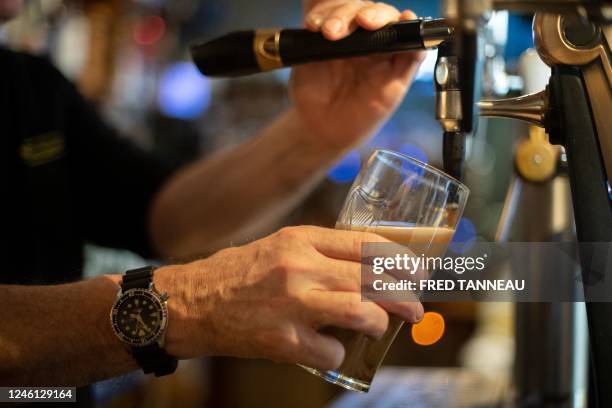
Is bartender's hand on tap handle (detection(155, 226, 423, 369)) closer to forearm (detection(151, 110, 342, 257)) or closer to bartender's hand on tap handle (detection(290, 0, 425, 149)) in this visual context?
bartender's hand on tap handle (detection(290, 0, 425, 149))

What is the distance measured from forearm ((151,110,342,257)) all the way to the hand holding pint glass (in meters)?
0.51

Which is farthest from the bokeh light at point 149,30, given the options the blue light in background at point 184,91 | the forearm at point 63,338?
the forearm at point 63,338

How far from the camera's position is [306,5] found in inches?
37.2

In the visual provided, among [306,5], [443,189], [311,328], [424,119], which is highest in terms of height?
[424,119]

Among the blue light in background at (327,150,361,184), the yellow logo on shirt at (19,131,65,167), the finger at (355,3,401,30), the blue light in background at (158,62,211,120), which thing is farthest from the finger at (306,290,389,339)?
the blue light in background at (158,62,211,120)

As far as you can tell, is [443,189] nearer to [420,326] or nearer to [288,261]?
[288,261]

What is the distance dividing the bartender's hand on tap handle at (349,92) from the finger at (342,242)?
32cm

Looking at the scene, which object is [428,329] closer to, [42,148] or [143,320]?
[143,320]

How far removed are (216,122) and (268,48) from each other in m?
3.19

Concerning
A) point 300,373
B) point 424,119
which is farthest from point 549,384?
point 424,119

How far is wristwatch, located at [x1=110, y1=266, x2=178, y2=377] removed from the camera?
0.61 m

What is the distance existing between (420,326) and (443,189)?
257 mm

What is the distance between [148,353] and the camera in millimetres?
617

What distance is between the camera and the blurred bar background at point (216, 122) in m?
1.53
